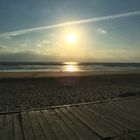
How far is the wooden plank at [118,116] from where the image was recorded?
509cm

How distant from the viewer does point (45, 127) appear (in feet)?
16.1

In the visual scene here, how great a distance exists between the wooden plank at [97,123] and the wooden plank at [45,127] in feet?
3.82

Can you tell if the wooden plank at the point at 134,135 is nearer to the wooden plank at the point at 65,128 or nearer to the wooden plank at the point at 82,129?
the wooden plank at the point at 82,129

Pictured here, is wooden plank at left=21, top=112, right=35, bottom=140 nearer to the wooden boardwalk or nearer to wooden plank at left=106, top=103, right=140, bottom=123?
the wooden boardwalk

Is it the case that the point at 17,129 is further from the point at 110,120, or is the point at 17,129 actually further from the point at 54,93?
the point at 54,93

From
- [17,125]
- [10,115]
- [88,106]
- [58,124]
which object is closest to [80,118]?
[58,124]

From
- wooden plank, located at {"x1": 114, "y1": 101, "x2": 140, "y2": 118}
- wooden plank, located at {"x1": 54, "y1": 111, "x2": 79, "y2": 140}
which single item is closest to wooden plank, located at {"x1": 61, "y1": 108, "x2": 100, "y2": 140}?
wooden plank, located at {"x1": 54, "y1": 111, "x2": 79, "y2": 140}

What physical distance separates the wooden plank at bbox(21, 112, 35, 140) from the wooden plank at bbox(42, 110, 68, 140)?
586 millimetres

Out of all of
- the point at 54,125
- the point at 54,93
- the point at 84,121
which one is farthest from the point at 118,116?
the point at 54,93

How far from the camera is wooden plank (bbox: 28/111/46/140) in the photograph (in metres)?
4.35

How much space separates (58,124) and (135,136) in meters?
2.04

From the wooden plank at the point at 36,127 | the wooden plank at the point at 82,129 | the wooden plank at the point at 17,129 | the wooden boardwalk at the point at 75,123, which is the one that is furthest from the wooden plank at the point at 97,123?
the wooden plank at the point at 17,129

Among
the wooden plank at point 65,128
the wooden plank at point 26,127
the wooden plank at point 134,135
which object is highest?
the wooden plank at point 26,127

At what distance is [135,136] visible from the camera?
4473mm
